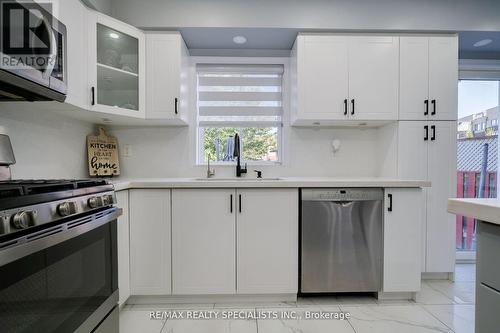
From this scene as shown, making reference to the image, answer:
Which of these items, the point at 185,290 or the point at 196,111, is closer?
the point at 185,290

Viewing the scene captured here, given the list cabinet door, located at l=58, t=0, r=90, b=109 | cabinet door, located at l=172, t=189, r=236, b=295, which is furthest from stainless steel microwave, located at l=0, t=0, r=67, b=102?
cabinet door, located at l=172, t=189, r=236, b=295

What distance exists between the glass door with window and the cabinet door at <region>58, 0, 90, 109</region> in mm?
A: 3563

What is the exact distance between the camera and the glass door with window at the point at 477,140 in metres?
2.78

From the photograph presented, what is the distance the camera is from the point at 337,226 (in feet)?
6.29

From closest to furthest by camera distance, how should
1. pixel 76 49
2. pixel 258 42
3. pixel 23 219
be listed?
pixel 23 219 → pixel 76 49 → pixel 258 42

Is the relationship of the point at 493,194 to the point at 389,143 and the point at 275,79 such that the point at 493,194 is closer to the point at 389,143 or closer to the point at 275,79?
the point at 389,143

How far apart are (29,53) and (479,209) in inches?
71.6

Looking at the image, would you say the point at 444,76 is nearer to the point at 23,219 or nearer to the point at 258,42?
the point at 258,42

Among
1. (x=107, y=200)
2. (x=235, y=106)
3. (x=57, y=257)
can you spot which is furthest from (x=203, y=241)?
(x=235, y=106)

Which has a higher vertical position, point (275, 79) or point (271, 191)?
point (275, 79)

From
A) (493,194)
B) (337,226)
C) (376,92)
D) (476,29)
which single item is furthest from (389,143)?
(493,194)

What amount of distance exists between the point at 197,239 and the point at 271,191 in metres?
0.66

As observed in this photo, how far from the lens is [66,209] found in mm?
942

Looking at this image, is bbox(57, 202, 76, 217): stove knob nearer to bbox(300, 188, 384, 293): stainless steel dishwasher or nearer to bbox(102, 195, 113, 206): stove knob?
bbox(102, 195, 113, 206): stove knob
